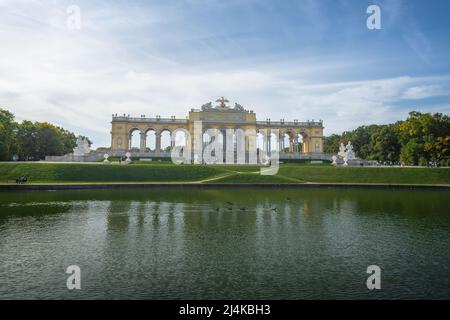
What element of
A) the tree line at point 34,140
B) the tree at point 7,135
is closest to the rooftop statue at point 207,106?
the tree line at point 34,140

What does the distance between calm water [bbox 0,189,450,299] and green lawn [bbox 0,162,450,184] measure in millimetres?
22062

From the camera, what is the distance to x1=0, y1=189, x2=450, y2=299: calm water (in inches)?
381

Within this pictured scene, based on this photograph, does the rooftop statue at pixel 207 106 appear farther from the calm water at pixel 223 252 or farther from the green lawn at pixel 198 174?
the calm water at pixel 223 252

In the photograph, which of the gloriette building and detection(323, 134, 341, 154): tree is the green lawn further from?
detection(323, 134, 341, 154): tree

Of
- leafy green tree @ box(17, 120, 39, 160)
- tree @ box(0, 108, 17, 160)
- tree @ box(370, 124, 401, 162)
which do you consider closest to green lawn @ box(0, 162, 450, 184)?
tree @ box(0, 108, 17, 160)

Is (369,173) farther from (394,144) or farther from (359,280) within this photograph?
A: (359,280)

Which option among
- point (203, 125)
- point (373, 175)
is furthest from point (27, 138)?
point (373, 175)

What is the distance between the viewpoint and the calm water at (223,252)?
9.68m

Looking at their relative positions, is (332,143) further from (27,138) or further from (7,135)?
(7,135)

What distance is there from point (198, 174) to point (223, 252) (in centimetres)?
3635

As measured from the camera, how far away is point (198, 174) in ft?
162

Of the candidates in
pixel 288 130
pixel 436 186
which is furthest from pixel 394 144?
pixel 436 186
